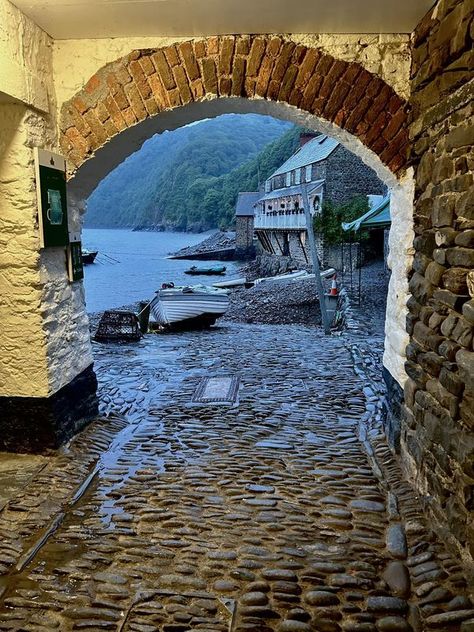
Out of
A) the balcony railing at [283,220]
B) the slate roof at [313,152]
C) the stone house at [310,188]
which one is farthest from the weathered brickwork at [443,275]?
the balcony railing at [283,220]

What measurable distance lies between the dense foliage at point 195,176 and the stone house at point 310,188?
101ft

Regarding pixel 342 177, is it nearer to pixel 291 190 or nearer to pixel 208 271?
pixel 291 190

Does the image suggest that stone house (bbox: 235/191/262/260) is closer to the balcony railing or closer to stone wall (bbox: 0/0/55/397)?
the balcony railing

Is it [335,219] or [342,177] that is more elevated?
[342,177]

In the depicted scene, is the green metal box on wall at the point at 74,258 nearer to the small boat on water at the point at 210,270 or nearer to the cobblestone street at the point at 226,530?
the cobblestone street at the point at 226,530

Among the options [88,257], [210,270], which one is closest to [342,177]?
[210,270]

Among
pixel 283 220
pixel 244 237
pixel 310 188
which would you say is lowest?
pixel 244 237

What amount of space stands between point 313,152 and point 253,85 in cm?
2682

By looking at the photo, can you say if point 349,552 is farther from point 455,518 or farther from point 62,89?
point 62,89

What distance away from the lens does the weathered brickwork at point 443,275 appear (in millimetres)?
2711

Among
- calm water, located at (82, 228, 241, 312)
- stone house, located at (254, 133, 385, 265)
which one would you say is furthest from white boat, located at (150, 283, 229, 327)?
calm water, located at (82, 228, 241, 312)

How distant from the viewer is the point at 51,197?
405cm

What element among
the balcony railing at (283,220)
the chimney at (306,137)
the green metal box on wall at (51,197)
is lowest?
the green metal box on wall at (51,197)

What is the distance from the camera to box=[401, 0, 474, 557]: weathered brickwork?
8.89ft
